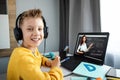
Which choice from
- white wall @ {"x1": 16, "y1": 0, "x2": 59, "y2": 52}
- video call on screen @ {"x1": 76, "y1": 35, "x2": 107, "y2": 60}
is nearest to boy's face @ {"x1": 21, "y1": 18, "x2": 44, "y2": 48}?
video call on screen @ {"x1": 76, "y1": 35, "x2": 107, "y2": 60}

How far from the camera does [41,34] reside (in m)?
1.03

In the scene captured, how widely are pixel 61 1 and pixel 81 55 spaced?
0.88 meters

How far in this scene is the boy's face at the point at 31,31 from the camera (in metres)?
0.96

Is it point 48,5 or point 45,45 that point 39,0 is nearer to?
point 48,5

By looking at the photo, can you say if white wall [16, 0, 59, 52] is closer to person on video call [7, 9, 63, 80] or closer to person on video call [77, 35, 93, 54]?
person on video call [77, 35, 93, 54]

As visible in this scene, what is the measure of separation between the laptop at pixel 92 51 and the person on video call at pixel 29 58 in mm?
299

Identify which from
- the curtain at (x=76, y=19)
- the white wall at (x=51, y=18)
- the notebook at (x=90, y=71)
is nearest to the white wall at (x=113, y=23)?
the curtain at (x=76, y=19)

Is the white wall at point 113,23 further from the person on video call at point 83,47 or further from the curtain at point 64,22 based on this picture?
the curtain at point 64,22

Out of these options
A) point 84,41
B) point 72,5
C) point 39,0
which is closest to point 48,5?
point 39,0

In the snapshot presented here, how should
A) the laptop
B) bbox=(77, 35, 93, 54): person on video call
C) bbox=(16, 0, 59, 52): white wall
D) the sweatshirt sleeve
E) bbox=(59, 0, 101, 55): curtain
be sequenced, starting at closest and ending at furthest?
the sweatshirt sleeve → the laptop → bbox=(77, 35, 93, 54): person on video call → bbox=(59, 0, 101, 55): curtain → bbox=(16, 0, 59, 52): white wall

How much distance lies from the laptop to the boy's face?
349 mm

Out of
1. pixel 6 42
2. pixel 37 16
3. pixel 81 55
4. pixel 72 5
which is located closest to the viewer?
pixel 37 16

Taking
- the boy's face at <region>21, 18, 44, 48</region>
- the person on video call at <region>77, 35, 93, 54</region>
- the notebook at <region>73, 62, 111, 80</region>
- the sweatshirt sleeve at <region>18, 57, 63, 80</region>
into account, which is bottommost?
the notebook at <region>73, 62, 111, 80</region>

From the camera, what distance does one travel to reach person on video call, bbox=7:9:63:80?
0.81m
